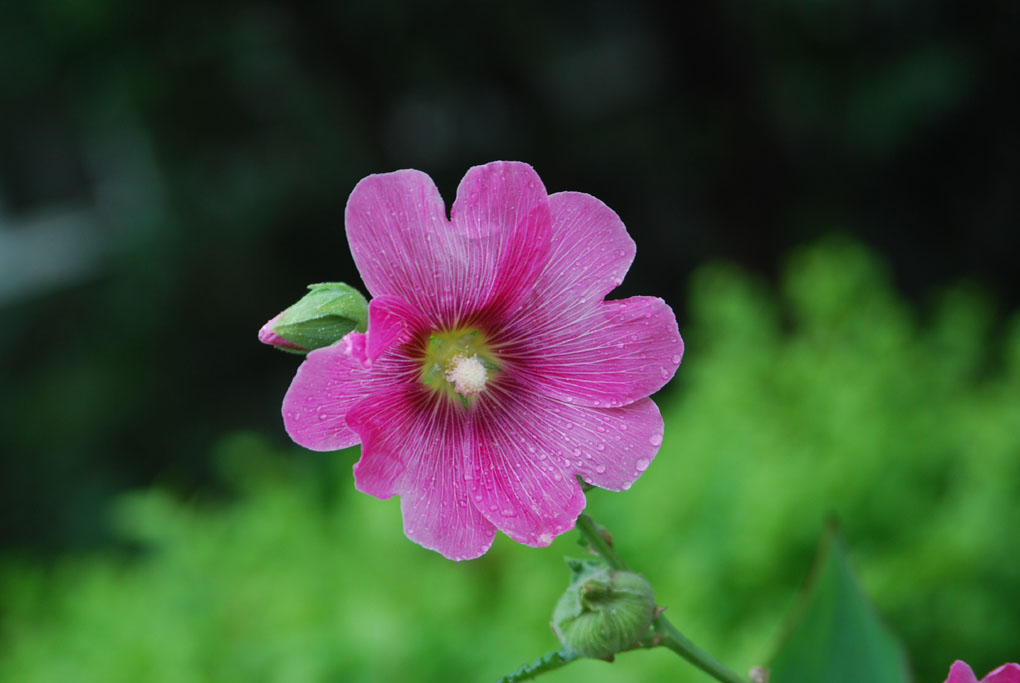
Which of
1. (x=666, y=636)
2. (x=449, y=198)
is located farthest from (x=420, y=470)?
(x=449, y=198)

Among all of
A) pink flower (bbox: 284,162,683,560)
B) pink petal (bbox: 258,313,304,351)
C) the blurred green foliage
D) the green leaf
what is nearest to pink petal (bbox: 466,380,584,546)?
pink flower (bbox: 284,162,683,560)

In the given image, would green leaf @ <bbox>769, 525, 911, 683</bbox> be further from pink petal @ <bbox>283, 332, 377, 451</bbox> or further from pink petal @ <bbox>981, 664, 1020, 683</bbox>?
pink petal @ <bbox>283, 332, 377, 451</bbox>

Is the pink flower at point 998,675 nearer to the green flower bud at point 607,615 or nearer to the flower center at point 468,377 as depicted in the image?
the green flower bud at point 607,615

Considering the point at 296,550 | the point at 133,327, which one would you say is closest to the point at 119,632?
the point at 296,550

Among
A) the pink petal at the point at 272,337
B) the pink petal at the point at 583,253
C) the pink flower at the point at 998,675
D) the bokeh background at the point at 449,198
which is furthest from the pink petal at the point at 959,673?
the bokeh background at the point at 449,198

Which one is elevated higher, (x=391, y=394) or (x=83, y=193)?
(x=83, y=193)

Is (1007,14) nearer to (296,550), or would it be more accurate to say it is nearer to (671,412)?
(671,412)
